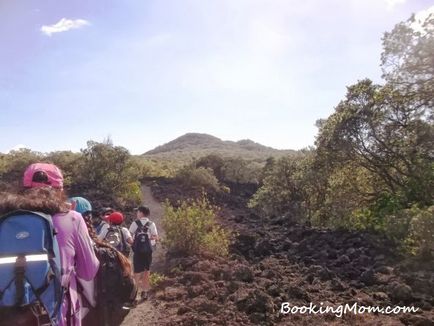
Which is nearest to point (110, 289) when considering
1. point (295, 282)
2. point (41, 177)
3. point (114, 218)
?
point (41, 177)

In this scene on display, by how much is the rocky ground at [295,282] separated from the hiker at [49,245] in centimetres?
388

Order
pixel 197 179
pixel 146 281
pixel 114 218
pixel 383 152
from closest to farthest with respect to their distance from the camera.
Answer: pixel 114 218 < pixel 146 281 < pixel 383 152 < pixel 197 179

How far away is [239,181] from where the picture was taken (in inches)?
1131

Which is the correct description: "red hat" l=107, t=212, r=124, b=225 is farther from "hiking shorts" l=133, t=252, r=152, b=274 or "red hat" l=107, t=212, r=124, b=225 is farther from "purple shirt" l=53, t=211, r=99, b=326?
"purple shirt" l=53, t=211, r=99, b=326

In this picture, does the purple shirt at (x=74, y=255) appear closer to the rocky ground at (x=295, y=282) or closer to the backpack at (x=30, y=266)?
the backpack at (x=30, y=266)

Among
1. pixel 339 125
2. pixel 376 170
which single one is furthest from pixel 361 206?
pixel 339 125

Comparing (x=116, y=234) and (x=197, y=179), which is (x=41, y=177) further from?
(x=197, y=179)

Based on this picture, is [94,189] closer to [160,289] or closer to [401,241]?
[160,289]

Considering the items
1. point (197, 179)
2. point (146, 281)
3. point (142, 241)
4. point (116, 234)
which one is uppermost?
point (197, 179)

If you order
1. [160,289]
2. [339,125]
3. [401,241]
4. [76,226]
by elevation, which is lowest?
[160,289]

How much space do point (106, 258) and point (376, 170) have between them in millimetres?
11435

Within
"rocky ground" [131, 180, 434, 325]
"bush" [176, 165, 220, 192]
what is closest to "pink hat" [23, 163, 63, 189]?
"rocky ground" [131, 180, 434, 325]

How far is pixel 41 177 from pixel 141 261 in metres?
5.24

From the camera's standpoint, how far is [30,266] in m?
2.15
